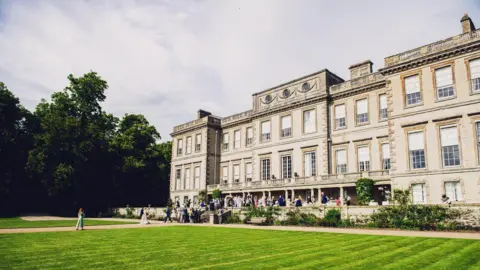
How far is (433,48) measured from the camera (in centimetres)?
2495

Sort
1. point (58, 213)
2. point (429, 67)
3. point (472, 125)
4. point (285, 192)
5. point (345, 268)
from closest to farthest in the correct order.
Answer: point (345, 268) → point (472, 125) → point (429, 67) → point (285, 192) → point (58, 213)

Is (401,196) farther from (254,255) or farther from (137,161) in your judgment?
(137,161)

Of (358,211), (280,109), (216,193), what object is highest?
(280,109)

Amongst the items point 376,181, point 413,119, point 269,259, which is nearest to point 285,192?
point 376,181

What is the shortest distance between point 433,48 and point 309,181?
47.8 feet

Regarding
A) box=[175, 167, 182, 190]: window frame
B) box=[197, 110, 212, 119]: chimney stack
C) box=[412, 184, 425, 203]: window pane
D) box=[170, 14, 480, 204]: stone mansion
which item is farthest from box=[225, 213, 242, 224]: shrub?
box=[197, 110, 212, 119]: chimney stack

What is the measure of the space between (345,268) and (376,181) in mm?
21458

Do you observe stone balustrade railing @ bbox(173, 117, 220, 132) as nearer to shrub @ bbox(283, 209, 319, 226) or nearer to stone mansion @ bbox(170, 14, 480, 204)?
stone mansion @ bbox(170, 14, 480, 204)

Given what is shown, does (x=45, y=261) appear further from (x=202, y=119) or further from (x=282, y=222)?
(x=202, y=119)

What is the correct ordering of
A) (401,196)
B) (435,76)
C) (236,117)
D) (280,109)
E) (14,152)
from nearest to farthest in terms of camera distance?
1. (401,196)
2. (435,76)
3. (280,109)
4. (14,152)
5. (236,117)

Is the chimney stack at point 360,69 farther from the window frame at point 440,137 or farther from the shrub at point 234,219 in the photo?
the shrub at point 234,219

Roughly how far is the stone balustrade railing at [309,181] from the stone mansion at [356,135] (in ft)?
0.29

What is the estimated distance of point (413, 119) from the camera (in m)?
25.2

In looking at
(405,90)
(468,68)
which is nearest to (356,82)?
(405,90)
